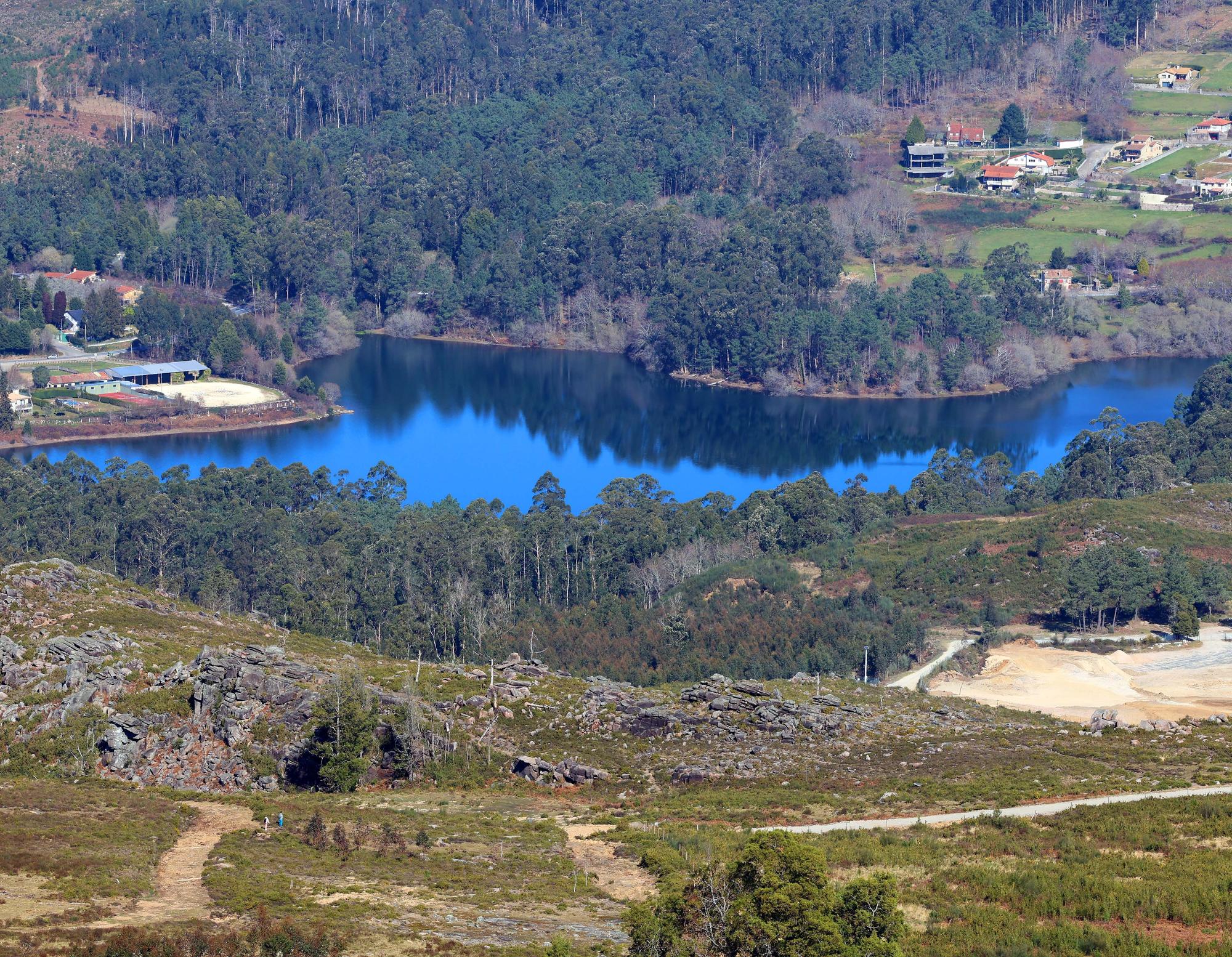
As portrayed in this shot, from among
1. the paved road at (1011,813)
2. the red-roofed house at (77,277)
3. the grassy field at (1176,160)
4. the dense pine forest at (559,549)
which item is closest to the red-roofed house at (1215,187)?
the grassy field at (1176,160)

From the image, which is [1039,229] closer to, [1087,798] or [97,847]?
[1087,798]

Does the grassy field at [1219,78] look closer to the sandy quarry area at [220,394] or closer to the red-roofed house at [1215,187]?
the red-roofed house at [1215,187]

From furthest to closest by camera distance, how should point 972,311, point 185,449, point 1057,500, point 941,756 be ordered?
point 972,311 → point 185,449 → point 1057,500 → point 941,756

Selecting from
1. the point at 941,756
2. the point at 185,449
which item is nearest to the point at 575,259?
the point at 185,449

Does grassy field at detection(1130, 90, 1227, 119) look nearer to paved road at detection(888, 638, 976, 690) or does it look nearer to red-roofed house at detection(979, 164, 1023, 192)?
red-roofed house at detection(979, 164, 1023, 192)

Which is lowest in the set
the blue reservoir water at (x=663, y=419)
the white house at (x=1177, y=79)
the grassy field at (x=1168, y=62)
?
the blue reservoir water at (x=663, y=419)

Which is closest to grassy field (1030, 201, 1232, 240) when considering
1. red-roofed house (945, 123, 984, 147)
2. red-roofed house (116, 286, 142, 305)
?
red-roofed house (945, 123, 984, 147)
